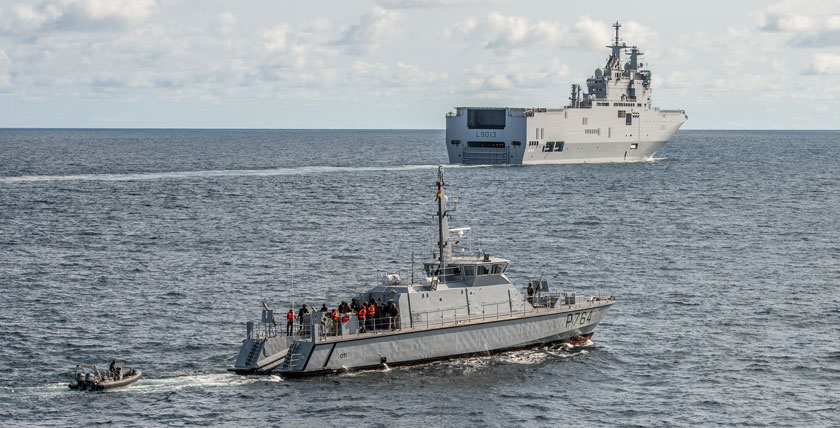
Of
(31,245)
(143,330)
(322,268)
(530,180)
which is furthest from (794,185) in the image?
(143,330)

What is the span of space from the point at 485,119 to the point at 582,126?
539 inches

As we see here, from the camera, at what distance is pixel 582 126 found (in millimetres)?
137000

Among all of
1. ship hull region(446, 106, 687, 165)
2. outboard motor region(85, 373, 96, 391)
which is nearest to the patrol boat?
outboard motor region(85, 373, 96, 391)

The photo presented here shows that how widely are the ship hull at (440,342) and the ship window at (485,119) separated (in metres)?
90.6

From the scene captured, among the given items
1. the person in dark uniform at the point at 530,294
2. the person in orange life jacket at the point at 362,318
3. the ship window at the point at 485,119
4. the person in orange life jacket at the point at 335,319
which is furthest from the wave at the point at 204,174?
the person in orange life jacket at the point at 335,319

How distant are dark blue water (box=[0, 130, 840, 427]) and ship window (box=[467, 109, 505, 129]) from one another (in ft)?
72.8

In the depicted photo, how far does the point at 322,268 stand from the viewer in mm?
58188

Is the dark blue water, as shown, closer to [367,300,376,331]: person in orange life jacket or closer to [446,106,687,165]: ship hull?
[367,300,376,331]: person in orange life jacket

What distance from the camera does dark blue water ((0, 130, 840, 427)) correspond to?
1319 inches

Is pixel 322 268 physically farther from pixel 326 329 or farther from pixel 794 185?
pixel 794 185

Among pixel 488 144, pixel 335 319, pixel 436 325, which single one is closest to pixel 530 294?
pixel 436 325

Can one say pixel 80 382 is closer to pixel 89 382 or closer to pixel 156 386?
pixel 89 382

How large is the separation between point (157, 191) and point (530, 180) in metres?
40.7

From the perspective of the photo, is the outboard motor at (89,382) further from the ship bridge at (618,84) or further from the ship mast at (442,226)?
the ship bridge at (618,84)
